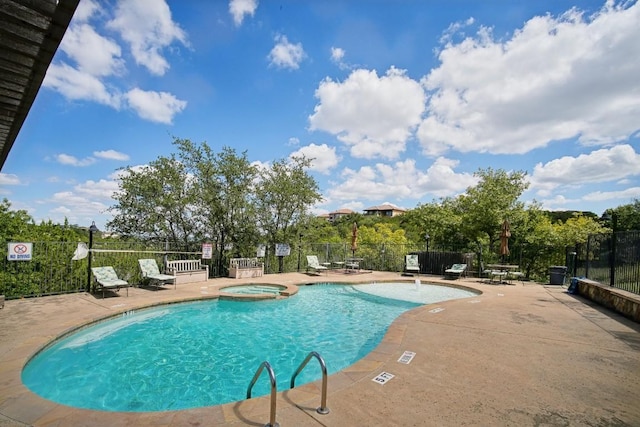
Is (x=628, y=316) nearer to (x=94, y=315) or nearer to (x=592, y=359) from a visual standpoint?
(x=592, y=359)

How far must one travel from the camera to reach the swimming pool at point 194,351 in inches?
163

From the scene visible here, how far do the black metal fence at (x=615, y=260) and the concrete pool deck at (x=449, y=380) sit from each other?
167 centimetres

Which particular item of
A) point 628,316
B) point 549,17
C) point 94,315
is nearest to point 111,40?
point 94,315

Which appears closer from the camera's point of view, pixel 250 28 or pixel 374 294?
pixel 250 28

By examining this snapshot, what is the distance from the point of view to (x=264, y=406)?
302cm

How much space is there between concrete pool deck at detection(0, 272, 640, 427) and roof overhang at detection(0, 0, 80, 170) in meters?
2.95

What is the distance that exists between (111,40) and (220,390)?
8444 millimetres

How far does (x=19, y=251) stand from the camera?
7391 mm

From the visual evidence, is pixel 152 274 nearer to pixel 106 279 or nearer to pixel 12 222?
pixel 106 279

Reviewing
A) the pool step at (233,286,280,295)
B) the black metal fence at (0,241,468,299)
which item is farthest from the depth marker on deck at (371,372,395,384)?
the black metal fence at (0,241,468,299)

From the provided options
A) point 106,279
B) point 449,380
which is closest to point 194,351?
point 449,380

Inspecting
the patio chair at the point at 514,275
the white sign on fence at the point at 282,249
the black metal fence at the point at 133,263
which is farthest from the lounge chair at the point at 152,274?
the patio chair at the point at 514,275

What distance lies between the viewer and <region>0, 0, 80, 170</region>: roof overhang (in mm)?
1704

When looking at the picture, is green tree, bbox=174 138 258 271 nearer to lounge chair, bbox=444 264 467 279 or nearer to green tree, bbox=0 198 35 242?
green tree, bbox=0 198 35 242
